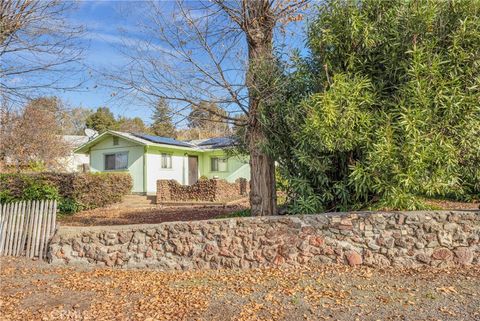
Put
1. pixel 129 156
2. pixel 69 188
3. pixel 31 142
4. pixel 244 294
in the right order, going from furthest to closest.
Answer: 1. pixel 31 142
2. pixel 129 156
3. pixel 69 188
4. pixel 244 294

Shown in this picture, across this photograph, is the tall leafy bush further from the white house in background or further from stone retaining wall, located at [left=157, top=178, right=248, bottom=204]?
the white house in background

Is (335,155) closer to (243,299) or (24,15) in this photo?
(243,299)

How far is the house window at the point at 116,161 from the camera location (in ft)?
63.8

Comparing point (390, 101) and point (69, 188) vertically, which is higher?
point (390, 101)

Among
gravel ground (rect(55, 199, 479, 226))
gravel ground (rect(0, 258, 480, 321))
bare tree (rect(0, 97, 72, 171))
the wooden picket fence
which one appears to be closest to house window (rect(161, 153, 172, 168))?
gravel ground (rect(55, 199, 479, 226))

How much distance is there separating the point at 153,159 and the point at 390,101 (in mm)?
15412

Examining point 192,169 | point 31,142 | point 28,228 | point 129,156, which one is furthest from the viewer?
point 192,169

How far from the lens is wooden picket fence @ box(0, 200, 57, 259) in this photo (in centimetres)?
639

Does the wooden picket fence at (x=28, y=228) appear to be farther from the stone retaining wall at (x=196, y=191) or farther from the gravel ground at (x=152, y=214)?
the stone retaining wall at (x=196, y=191)

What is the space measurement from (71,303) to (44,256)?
2.38 meters

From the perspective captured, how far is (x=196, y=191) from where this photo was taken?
→ 50.9 feet

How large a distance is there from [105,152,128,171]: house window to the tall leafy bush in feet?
48.9

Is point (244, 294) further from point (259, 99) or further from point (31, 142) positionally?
point (31, 142)

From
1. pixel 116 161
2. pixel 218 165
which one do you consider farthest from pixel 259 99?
pixel 218 165
